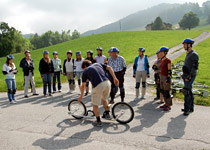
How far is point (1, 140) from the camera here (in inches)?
192

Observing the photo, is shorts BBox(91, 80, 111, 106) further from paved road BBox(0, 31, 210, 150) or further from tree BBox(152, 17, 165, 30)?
tree BBox(152, 17, 165, 30)

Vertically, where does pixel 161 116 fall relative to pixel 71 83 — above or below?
below

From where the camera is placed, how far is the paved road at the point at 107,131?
439 cm

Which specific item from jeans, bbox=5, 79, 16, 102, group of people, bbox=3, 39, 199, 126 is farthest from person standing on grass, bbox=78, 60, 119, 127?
jeans, bbox=5, 79, 16, 102

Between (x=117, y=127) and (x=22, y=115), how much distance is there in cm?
380

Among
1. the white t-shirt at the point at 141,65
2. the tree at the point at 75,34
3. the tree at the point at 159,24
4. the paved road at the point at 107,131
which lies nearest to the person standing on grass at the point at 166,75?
the paved road at the point at 107,131

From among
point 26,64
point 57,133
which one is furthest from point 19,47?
point 57,133

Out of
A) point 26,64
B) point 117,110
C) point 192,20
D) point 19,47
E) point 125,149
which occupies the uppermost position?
point 192,20

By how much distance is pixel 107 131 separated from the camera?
5113mm

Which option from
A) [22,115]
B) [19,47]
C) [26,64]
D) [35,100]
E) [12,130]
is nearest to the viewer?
[12,130]

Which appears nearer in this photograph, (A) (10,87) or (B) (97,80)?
(B) (97,80)

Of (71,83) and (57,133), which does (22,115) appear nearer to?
(57,133)

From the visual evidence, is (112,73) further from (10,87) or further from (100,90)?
(10,87)

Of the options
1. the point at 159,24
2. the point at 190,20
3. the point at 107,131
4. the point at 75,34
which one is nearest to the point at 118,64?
the point at 107,131
